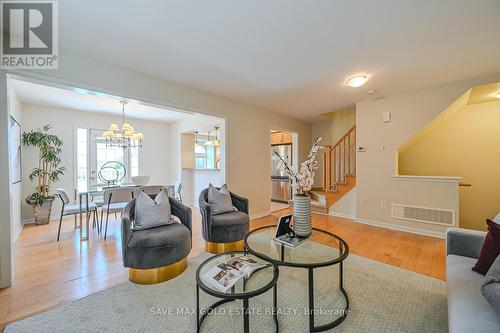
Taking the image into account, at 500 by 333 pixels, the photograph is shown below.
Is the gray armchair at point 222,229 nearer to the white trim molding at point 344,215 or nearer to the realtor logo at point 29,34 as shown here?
the realtor logo at point 29,34

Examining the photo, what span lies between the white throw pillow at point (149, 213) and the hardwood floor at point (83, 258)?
0.57 m

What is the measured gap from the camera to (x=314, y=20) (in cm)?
184

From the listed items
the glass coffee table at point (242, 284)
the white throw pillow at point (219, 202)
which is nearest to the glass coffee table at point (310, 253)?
the glass coffee table at point (242, 284)

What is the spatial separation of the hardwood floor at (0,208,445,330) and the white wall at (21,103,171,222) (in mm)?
1170

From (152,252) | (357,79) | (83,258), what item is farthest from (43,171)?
(357,79)

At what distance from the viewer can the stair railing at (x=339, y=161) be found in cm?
480

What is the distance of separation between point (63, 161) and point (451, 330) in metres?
6.50

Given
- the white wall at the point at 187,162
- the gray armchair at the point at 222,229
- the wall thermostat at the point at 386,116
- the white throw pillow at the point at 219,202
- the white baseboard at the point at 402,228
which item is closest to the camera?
the gray armchair at the point at 222,229

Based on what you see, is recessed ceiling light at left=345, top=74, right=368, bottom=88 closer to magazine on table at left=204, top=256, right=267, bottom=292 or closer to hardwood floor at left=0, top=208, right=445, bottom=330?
hardwood floor at left=0, top=208, right=445, bottom=330

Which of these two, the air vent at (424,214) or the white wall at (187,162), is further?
the white wall at (187,162)

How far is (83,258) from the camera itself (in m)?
2.65

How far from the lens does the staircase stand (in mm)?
4742

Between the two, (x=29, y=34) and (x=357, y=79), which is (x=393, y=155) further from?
(x=29, y=34)

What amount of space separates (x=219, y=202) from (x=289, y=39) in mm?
2145
